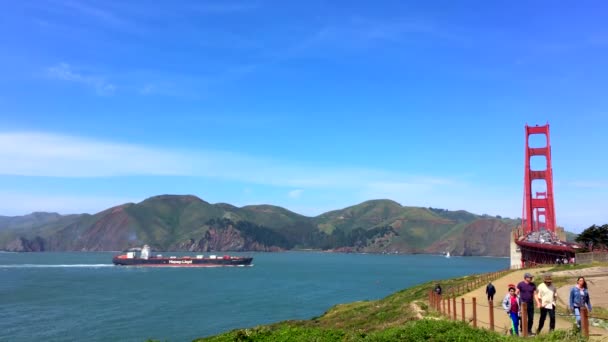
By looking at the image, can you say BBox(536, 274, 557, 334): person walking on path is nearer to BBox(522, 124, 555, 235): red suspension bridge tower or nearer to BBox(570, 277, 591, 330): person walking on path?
BBox(570, 277, 591, 330): person walking on path

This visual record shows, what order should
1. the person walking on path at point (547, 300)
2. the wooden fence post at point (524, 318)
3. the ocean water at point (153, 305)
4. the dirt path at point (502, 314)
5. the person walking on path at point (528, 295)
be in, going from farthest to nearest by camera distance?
the ocean water at point (153, 305) < the dirt path at point (502, 314) < the person walking on path at point (528, 295) < the person walking on path at point (547, 300) < the wooden fence post at point (524, 318)

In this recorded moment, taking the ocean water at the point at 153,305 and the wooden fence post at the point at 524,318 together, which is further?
the ocean water at the point at 153,305

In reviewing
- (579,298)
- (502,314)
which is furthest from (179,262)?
(579,298)

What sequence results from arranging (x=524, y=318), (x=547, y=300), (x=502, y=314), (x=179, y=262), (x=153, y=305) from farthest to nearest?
(x=179, y=262), (x=153, y=305), (x=502, y=314), (x=547, y=300), (x=524, y=318)

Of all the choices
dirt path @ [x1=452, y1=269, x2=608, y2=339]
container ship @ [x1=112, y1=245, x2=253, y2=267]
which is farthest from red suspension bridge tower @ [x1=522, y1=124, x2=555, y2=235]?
container ship @ [x1=112, y1=245, x2=253, y2=267]

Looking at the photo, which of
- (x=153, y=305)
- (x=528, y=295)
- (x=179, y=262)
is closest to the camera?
(x=528, y=295)

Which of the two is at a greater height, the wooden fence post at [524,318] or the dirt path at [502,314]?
the wooden fence post at [524,318]

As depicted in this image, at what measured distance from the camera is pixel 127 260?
146 m

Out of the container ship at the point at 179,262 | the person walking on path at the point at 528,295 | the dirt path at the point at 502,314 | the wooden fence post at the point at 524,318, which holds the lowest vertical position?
the container ship at the point at 179,262

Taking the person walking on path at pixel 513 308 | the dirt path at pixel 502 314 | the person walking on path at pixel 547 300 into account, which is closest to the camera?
the person walking on path at pixel 547 300

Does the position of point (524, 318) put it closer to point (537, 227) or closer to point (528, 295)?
point (528, 295)

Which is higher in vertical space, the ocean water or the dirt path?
the dirt path

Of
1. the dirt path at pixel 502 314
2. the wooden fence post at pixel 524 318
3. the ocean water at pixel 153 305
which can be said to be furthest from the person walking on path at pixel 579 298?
the ocean water at pixel 153 305

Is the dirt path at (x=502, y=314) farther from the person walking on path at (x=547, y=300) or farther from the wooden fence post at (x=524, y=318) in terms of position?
the wooden fence post at (x=524, y=318)
